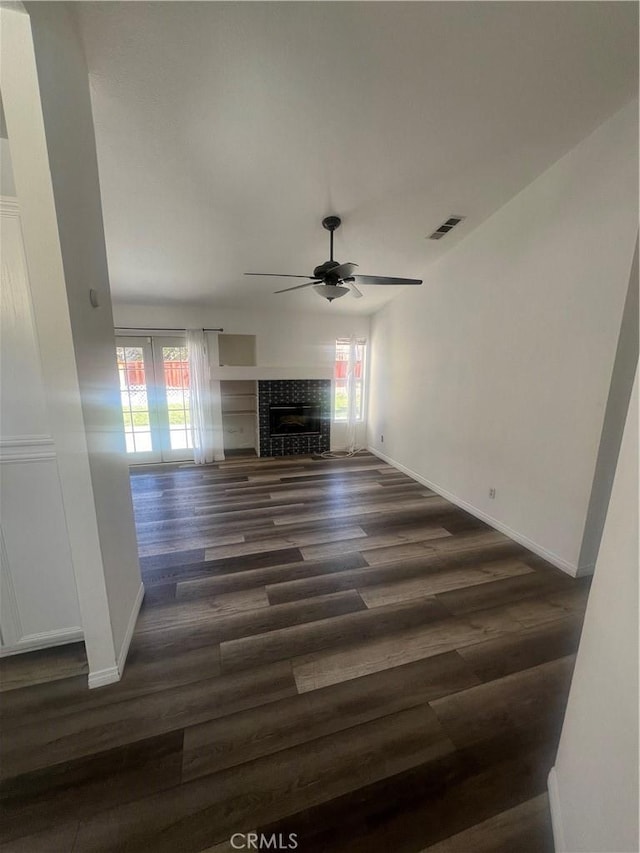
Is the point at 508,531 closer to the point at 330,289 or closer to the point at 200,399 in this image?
the point at 330,289

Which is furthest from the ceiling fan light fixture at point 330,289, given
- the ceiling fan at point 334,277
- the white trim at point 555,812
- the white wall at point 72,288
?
the white trim at point 555,812

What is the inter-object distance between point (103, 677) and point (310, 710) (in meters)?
0.97

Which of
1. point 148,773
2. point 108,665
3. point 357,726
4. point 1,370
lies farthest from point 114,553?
point 357,726

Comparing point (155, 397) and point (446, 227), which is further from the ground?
point (446, 227)

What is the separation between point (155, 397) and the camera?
4738 millimetres

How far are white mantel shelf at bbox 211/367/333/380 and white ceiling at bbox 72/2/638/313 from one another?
2.28 meters

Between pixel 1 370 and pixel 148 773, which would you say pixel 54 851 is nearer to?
pixel 148 773

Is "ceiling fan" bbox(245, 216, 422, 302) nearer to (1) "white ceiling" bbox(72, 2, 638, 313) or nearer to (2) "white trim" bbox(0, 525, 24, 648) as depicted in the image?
(1) "white ceiling" bbox(72, 2, 638, 313)

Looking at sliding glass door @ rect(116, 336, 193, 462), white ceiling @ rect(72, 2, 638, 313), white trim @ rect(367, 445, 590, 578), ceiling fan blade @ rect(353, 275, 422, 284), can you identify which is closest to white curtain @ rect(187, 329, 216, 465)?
sliding glass door @ rect(116, 336, 193, 462)

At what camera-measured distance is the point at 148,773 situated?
108cm

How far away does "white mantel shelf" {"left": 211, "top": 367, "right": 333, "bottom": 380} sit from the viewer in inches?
195

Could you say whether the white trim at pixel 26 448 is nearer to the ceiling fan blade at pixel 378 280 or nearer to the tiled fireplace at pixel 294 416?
the ceiling fan blade at pixel 378 280

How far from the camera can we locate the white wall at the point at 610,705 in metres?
0.65

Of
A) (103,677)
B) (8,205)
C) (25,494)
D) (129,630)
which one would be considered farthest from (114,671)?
(8,205)
